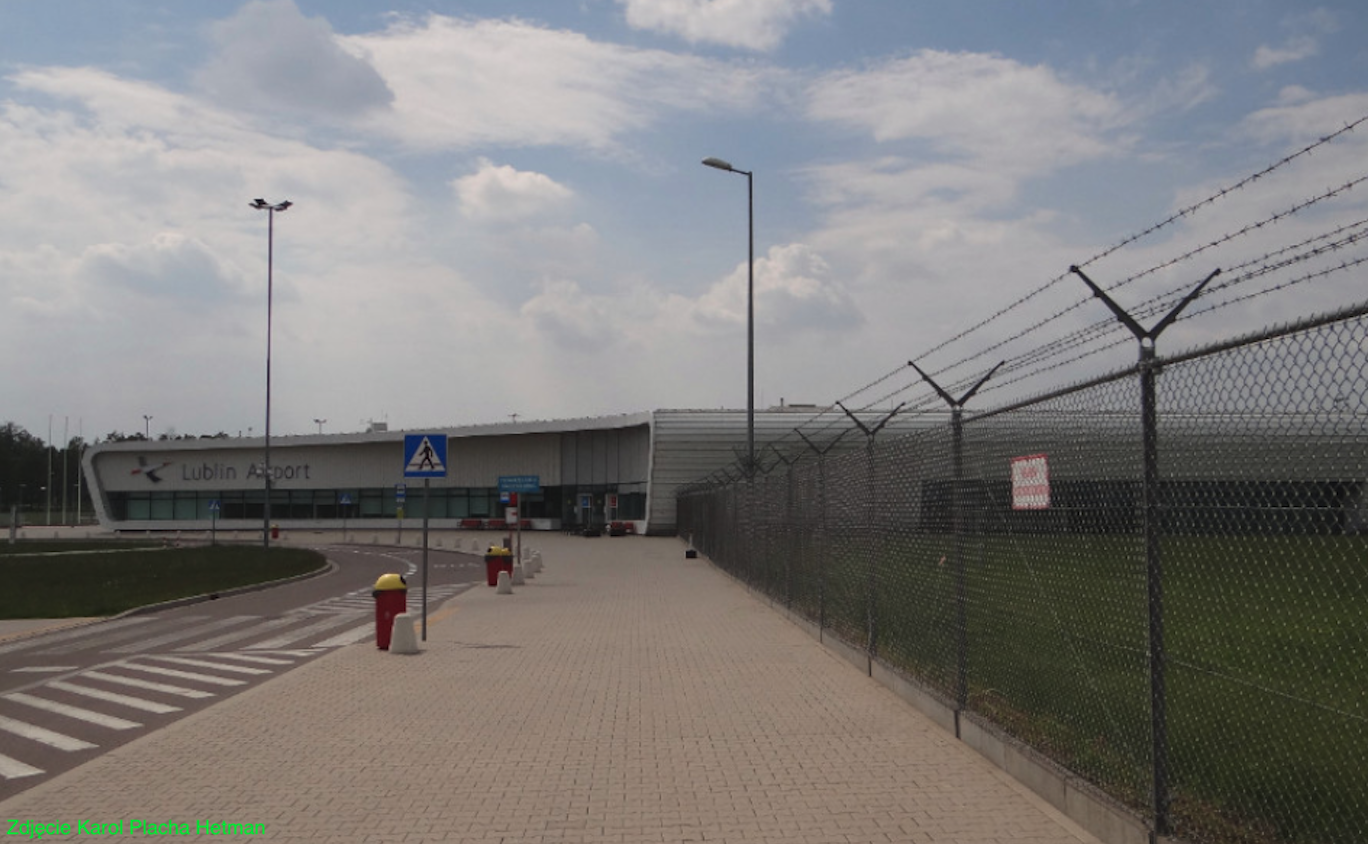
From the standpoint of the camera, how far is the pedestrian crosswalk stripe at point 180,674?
12768 millimetres

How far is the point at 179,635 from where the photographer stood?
17891 mm

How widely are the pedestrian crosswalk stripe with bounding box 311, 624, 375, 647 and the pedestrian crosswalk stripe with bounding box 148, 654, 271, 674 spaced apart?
190 cm

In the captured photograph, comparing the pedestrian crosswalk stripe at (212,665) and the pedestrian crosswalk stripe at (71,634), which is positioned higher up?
the pedestrian crosswalk stripe at (212,665)

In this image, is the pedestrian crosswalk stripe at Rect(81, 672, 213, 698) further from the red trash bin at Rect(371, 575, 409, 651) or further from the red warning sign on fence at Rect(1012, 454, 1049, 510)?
the red warning sign on fence at Rect(1012, 454, 1049, 510)

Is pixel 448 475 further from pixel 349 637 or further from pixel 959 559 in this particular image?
pixel 959 559

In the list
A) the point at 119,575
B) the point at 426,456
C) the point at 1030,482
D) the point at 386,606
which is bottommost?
the point at 119,575

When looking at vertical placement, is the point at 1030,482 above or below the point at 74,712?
above

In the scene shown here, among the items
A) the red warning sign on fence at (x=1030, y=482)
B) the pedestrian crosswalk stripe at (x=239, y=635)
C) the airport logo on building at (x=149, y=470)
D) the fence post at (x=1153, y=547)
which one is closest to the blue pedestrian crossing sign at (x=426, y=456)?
the pedestrian crosswalk stripe at (x=239, y=635)

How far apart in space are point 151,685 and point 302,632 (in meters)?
5.56

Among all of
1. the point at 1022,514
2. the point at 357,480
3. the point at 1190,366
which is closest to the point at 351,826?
the point at 1022,514

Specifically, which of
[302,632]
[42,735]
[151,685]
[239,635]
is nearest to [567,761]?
[42,735]

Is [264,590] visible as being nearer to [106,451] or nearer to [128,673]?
[128,673]

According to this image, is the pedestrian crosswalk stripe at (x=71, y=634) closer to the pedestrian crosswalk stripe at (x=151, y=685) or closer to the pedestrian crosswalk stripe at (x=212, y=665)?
the pedestrian crosswalk stripe at (x=212, y=665)

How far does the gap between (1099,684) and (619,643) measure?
8.79 m
